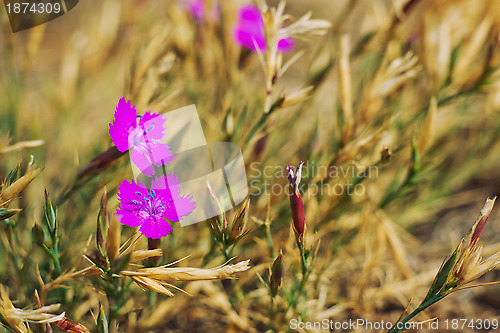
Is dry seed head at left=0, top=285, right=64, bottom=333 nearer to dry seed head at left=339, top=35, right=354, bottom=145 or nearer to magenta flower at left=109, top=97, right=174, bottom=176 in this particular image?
magenta flower at left=109, top=97, right=174, bottom=176

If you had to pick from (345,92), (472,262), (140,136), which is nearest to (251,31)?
(345,92)

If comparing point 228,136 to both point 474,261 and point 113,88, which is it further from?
point 113,88

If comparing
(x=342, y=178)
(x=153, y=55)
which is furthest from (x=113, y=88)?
(x=342, y=178)

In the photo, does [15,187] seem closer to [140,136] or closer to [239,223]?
[140,136]

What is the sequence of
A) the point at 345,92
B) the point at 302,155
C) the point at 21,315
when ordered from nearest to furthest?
the point at 21,315
the point at 345,92
the point at 302,155

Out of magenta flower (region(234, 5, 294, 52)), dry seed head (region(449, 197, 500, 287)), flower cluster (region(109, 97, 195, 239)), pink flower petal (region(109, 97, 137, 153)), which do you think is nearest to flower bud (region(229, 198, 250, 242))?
flower cluster (region(109, 97, 195, 239))

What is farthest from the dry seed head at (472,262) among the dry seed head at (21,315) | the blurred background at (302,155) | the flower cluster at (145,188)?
Answer: the dry seed head at (21,315)

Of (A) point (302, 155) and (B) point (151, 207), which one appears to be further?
(A) point (302, 155)
